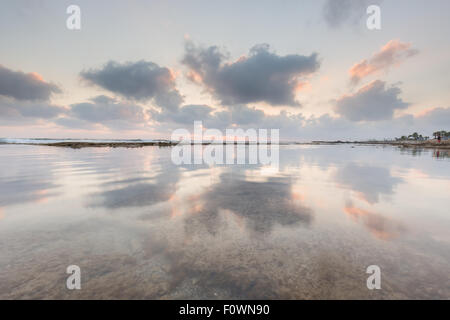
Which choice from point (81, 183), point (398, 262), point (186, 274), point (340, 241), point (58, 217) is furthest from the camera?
point (81, 183)

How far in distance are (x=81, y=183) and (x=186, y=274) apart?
1269 centimetres

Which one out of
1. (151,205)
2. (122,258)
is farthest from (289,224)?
(151,205)

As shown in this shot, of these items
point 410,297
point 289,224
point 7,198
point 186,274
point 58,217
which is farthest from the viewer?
point 7,198

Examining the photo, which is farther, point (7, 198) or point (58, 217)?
point (7, 198)
